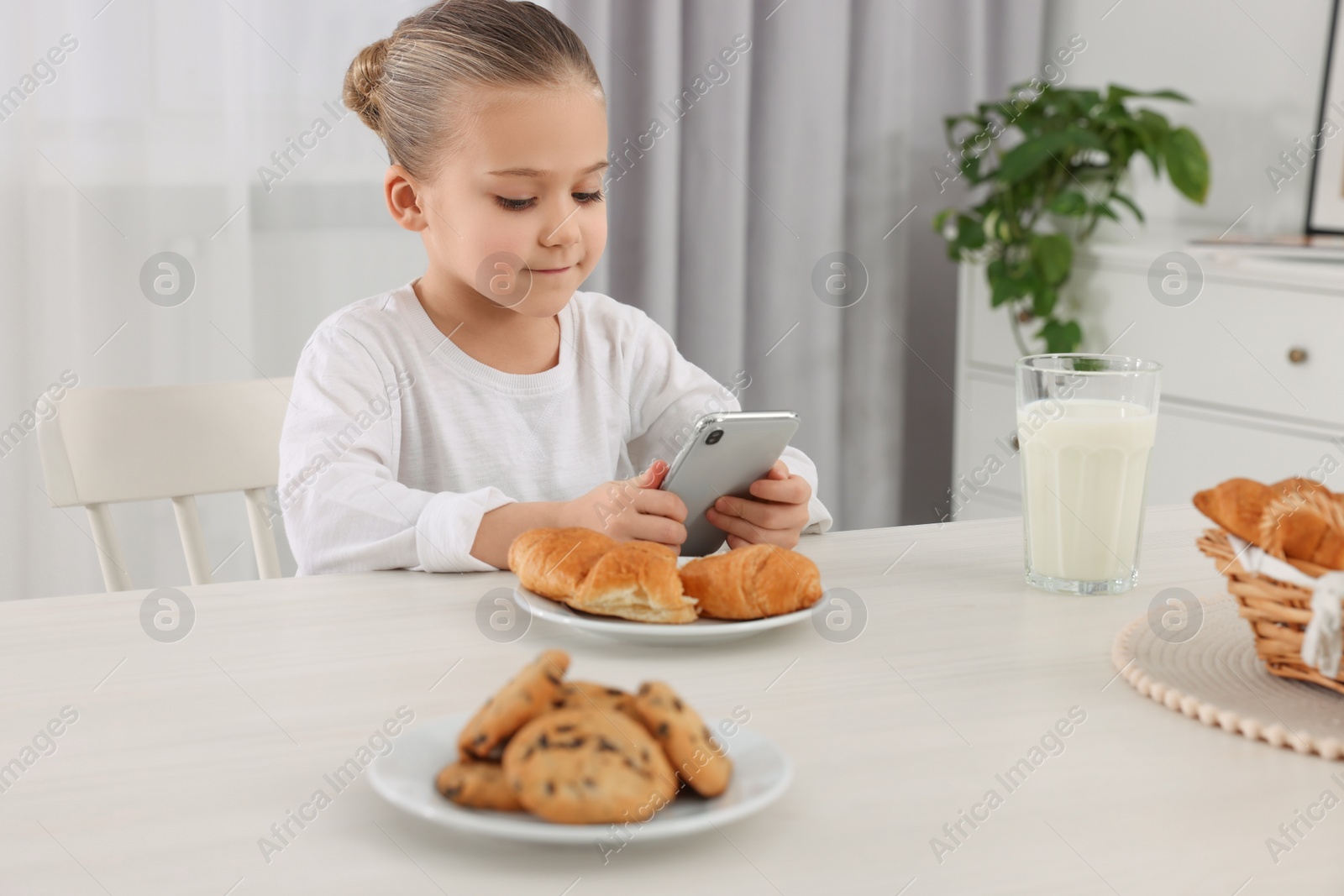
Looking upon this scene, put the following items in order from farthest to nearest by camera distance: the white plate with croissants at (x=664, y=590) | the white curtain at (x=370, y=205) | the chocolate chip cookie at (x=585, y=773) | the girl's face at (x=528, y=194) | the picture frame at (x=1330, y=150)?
1. the picture frame at (x=1330, y=150)
2. the white curtain at (x=370, y=205)
3. the girl's face at (x=528, y=194)
4. the white plate with croissants at (x=664, y=590)
5. the chocolate chip cookie at (x=585, y=773)

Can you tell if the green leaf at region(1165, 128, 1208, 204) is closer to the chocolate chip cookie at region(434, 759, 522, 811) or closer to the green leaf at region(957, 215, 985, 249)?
the green leaf at region(957, 215, 985, 249)

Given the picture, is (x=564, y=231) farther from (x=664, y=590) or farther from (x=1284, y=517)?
(x=1284, y=517)

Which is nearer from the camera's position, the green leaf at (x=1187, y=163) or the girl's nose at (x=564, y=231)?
the girl's nose at (x=564, y=231)

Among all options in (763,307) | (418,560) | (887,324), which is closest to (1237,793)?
(418,560)

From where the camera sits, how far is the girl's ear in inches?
51.6

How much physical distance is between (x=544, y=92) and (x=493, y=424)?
0.35 m

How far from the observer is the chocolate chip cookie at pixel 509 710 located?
53 centimetres

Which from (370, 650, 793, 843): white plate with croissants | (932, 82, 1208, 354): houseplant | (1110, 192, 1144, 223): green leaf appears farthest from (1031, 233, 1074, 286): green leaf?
(370, 650, 793, 843): white plate with croissants

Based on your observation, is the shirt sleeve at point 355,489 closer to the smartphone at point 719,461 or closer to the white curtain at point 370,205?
the smartphone at point 719,461

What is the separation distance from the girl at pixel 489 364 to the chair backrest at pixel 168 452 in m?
0.11

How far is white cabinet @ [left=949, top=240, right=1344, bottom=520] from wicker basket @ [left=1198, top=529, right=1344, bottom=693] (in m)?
1.41

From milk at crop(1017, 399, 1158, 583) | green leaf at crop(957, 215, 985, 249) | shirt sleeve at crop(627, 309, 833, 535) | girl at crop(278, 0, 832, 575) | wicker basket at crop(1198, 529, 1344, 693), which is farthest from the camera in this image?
green leaf at crop(957, 215, 985, 249)

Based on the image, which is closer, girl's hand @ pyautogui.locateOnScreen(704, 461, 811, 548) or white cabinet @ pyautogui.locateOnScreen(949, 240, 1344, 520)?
girl's hand @ pyautogui.locateOnScreen(704, 461, 811, 548)

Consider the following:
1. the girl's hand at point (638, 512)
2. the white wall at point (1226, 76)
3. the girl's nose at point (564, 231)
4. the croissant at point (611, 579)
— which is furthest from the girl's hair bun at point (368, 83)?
the white wall at point (1226, 76)
